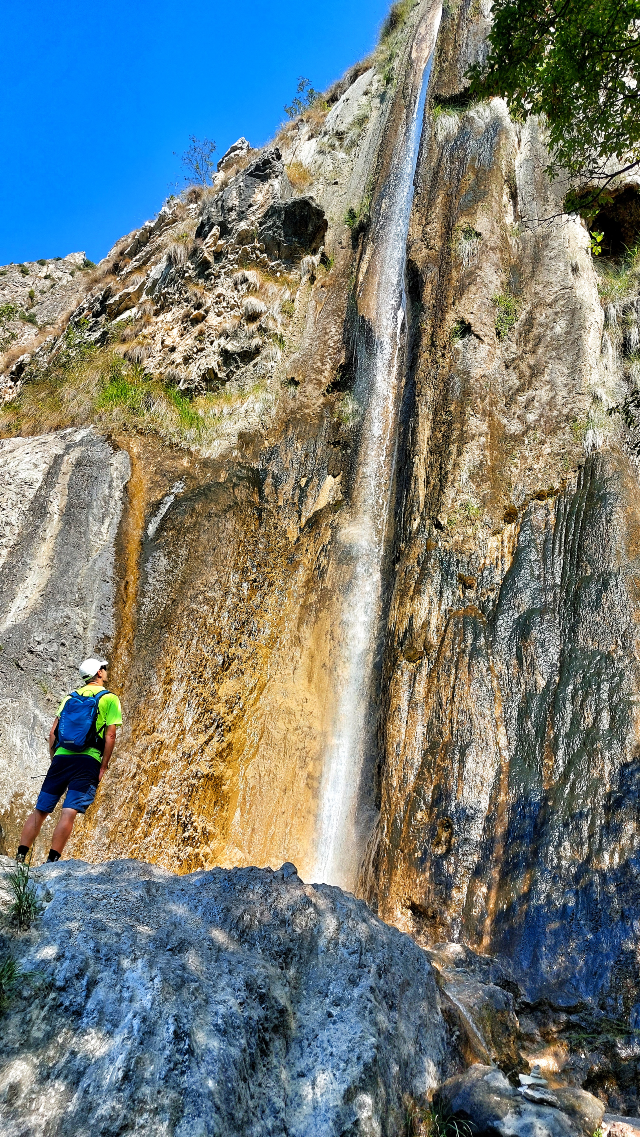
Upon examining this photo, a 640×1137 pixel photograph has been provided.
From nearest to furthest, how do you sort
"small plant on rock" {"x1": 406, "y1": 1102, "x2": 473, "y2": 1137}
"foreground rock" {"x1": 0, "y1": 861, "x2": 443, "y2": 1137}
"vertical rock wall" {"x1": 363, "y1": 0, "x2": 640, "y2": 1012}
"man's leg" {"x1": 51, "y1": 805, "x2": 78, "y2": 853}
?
"foreground rock" {"x1": 0, "y1": 861, "x2": 443, "y2": 1137}, "small plant on rock" {"x1": 406, "y1": 1102, "x2": 473, "y2": 1137}, "man's leg" {"x1": 51, "y1": 805, "x2": 78, "y2": 853}, "vertical rock wall" {"x1": 363, "y1": 0, "x2": 640, "y2": 1012}

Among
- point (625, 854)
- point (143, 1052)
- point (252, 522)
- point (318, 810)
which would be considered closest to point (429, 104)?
point (252, 522)

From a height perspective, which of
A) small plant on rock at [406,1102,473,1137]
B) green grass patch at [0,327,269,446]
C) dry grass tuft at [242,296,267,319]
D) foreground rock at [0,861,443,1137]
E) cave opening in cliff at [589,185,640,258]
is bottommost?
small plant on rock at [406,1102,473,1137]

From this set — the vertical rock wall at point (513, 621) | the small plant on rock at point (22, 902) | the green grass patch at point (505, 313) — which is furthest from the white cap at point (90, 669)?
the green grass patch at point (505, 313)

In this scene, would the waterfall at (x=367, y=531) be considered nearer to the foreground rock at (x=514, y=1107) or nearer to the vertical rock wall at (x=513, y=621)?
the vertical rock wall at (x=513, y=621)

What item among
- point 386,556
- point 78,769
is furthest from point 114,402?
point 78,769

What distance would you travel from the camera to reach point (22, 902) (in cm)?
357

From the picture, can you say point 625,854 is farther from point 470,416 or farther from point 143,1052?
point 470,416

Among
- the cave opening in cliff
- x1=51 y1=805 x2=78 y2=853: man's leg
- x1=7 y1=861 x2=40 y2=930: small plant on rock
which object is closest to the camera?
x1=7 y1=861 x2=40 y2=930: small plant on rock

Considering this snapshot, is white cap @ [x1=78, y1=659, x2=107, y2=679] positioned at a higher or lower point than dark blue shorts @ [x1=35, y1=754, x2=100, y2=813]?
higher

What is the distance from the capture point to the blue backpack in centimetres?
630

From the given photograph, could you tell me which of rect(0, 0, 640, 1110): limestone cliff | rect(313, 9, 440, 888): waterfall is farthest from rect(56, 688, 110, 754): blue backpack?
rect(313, 9, 440, 888): waterfall

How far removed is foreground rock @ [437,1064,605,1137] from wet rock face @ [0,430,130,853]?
18.5 feet

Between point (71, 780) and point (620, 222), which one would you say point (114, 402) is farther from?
point (620, 222)

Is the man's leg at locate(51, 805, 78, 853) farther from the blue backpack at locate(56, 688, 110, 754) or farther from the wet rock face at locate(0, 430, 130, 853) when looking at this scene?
the wet rock face at locate(0, 430, 130, 853)
